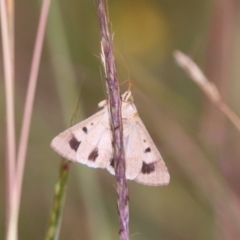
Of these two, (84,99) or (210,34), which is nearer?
(210,34)

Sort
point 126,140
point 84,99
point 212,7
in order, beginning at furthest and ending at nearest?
point 84,99, point 212,7, point 126,140

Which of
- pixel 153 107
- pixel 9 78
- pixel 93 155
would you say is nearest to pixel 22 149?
pixel 9 78

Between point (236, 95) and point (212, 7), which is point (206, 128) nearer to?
point (236, 95)

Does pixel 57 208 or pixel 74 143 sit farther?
pixel 74 143

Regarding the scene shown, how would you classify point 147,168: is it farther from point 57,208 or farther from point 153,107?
point 153,107

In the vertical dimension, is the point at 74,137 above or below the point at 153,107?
below

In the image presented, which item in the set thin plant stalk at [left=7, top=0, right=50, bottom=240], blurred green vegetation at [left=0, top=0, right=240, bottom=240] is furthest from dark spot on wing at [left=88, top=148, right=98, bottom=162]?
blurred green vegetation at [left=0, top=0, right=240, bottom=240]

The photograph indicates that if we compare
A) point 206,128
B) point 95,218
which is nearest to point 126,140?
point 95,218

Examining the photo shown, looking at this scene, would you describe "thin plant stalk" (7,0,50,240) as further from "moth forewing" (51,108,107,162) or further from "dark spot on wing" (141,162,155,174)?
"dark spot on wing" (141,162,155,174)
